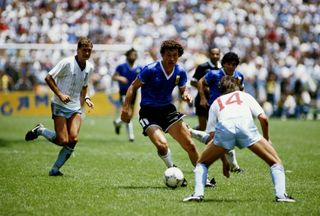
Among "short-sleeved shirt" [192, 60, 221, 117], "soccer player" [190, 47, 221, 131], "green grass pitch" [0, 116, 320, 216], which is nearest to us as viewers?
"green grass pitch" [0, 116, 320, 216]

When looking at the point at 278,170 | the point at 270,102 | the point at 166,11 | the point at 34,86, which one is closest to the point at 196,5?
the point at 166,11

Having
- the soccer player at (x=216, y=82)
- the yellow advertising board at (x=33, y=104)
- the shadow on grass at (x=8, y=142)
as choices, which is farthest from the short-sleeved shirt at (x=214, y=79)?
the yellow advertising board at (x=33, y=104)

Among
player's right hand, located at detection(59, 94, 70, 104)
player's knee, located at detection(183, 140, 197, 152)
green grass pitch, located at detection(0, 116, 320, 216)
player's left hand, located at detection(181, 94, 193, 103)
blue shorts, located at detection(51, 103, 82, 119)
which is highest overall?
player's left hand, located at detection(181, 94, 193, 103)

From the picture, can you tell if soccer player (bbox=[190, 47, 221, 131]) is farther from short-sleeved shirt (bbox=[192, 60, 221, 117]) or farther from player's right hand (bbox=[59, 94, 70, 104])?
player's right hand (bbox=[59, 94, 70, 104])

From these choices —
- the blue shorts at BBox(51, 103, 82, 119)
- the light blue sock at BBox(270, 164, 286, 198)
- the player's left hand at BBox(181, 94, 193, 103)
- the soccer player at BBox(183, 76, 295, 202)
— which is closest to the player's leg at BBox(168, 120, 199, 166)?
the player's left hand at BBox(181, 94, 193, 103)

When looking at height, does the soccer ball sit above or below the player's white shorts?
below

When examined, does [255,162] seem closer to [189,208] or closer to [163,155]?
[163,155]

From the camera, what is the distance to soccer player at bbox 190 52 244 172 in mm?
11883

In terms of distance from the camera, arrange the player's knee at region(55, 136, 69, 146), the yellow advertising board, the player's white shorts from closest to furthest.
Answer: the player's white shorts < the player's knee at region(55, 136, 69, 146) < the yellow advertising board

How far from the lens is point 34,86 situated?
103 ft

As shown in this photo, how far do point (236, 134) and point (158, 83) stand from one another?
232cm

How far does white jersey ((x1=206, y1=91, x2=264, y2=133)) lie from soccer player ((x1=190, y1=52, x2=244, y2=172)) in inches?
94.1

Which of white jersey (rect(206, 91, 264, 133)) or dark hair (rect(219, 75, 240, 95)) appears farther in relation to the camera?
dark hair (rect(219, 75, 240, 95))

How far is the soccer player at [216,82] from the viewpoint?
1188cm
